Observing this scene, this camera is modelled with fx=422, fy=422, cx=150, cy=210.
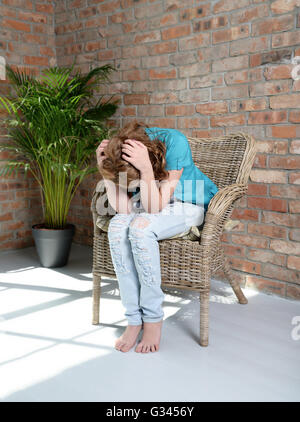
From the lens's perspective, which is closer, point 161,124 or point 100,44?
point 161,124

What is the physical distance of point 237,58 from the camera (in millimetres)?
2318

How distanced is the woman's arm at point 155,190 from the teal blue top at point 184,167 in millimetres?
50

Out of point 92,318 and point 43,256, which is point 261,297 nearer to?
point 92,318

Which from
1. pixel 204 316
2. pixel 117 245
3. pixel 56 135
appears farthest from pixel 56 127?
pixel 204 316

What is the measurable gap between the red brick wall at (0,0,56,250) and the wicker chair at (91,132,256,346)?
61.1 inches

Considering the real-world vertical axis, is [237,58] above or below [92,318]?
above

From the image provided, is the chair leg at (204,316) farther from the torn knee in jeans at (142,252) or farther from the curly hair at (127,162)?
the curly hair at (127,162)

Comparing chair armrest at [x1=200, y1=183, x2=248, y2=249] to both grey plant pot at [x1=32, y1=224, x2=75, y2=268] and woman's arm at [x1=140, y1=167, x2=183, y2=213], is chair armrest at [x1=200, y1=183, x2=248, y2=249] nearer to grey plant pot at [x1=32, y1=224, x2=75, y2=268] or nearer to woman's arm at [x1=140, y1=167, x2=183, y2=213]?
woman's arm at [x1=140, y1=167, x2=183, y2=213]

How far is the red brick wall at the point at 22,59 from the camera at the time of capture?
123 inches

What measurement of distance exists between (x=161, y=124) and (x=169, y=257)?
1.24 meters

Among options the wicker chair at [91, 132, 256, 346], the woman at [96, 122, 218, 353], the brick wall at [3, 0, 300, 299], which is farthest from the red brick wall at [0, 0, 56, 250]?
the woman at [96, 122, 218, 353]

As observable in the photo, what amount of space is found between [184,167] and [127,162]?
11.2 inches

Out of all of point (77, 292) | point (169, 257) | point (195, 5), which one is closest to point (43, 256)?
point (77, 292)

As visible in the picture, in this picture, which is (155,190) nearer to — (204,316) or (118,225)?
(118,225)
